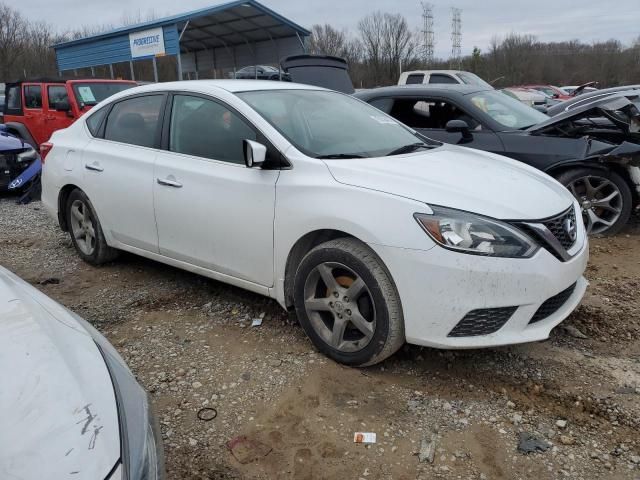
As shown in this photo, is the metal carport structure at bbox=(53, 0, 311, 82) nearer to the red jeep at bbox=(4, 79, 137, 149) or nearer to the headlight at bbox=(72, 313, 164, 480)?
the red jeep at bbox=(4, 79, 137, 149)

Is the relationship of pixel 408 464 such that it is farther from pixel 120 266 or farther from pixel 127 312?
pixel 120 266

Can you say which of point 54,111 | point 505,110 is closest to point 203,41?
point 54,111

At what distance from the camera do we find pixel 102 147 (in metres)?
4.43

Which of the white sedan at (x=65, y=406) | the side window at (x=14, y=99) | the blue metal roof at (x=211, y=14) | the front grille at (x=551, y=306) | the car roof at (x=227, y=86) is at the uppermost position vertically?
the blue metal roof at (x=211, y=14)

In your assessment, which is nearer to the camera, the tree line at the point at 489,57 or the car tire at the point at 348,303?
the car tire at the point at 348,303

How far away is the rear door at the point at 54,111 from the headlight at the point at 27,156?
6.76 ft

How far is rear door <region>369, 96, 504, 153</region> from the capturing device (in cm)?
566

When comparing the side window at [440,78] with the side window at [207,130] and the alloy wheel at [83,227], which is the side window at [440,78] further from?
the side window at [207,130]

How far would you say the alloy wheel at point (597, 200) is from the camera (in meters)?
5.29

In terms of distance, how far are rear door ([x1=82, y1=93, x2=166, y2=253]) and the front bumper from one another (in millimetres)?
→ 2071

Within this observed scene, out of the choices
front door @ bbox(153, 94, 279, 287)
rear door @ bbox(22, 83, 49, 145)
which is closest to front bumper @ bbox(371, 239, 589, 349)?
front door @ bbox(153, 94, 279, 287)

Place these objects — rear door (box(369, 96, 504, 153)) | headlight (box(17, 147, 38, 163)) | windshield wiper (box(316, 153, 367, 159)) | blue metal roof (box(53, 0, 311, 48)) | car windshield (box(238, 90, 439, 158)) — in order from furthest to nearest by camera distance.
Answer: blue metal roof (box(53, 0, 311, 48)) → headlight (box(17, 147, 38, 163)) → rear door (box(369, 96, 504, 153)) → car windshield (box(238, 90, 439, 158)) → windshield wiper (box(316, 153, 367, 159))

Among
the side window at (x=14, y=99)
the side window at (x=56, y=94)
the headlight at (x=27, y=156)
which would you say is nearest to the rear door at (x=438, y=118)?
the headlight at (x=27, y=156)

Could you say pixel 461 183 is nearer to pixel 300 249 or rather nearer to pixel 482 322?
pixel 482 322
